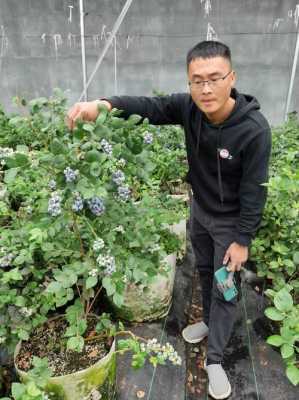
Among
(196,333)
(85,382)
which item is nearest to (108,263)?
(85,382)

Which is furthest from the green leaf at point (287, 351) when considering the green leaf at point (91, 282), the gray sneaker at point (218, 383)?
the gray sneaker at point (218, 383)

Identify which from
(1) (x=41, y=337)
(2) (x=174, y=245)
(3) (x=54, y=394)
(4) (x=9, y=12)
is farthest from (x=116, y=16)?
(3) (x=54, y=394)

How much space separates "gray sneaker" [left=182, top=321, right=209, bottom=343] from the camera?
219 centimetres

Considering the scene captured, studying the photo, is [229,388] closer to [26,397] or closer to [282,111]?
[26,397]

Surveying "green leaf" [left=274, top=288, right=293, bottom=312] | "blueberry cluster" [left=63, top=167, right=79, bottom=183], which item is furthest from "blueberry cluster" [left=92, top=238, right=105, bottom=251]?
"green leaf" [left=274, top=288, right=293, bottom=312]

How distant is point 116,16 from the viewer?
3.94 meters

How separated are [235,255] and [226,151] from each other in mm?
478

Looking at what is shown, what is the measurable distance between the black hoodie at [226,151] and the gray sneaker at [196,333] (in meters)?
0.85

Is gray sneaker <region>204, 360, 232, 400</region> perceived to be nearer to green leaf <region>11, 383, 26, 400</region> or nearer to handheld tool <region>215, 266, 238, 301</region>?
handheld tool <region>215, 266, 238, 301</region>

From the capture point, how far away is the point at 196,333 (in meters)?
2.20

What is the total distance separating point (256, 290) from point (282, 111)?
2.78m

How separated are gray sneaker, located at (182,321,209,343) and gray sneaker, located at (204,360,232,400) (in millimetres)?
273

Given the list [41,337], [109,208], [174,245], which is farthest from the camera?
[174,245]

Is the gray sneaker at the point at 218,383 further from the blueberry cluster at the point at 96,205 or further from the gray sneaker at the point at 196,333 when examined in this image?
the blueberry cluster at the point at 96,205
